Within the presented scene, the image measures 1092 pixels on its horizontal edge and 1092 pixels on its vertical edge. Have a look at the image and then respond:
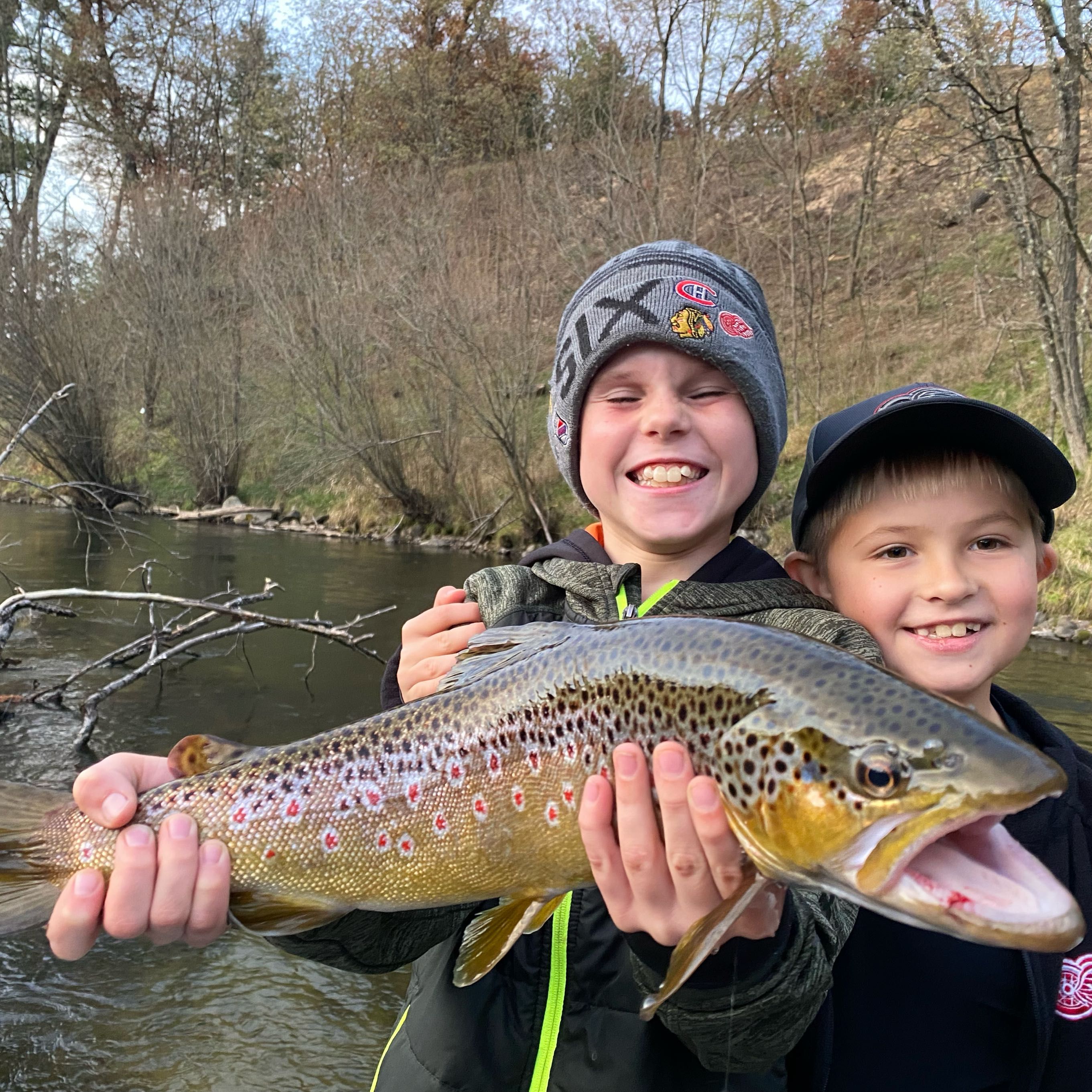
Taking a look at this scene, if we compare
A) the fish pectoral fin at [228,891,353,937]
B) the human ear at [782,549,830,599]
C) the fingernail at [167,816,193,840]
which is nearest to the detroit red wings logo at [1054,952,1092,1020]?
the human ear at [782,549,830,599]

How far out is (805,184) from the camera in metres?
26.9

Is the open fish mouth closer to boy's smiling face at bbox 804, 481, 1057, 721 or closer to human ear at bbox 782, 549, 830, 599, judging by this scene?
boy's smiling face at bbox 804, 481, 1057, 721

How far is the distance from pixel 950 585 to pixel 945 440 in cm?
43

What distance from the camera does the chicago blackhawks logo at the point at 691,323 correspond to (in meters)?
2.43

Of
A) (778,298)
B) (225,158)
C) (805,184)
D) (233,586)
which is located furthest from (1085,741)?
(225,158)

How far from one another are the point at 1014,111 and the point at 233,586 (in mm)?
13162

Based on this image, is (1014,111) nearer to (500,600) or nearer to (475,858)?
(500,600)

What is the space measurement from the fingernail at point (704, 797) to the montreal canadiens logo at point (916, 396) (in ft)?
4.41

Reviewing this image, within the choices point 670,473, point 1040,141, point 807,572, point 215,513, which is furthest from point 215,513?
point 670,473

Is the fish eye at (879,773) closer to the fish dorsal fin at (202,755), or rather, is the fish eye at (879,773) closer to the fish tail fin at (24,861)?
the fish dorsal fin at (202,755)

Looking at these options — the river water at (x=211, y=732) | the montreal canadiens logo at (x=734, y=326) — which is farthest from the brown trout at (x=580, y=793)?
the river water at (x=211, y=732)

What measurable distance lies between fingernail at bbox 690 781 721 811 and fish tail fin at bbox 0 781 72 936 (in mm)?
1511

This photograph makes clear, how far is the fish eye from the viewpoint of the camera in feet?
4.51

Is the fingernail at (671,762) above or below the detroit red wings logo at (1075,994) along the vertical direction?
above
